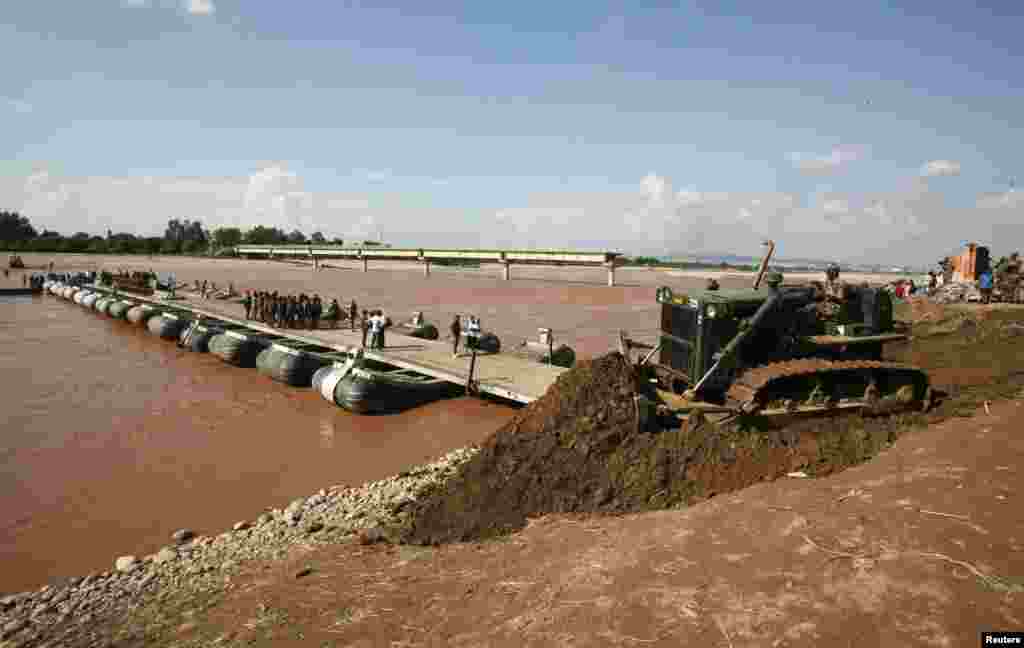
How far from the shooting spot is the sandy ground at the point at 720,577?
407cm

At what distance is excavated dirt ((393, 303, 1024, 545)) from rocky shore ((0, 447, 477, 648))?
44.7 inches

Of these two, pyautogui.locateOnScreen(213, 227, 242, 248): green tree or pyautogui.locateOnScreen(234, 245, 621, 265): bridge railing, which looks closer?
pyautogui.locateOnScreen(234, 245, 621, 265): bridge railing

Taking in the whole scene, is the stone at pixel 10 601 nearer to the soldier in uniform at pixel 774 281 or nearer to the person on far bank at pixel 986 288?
the soldier in uniform at pixel 774 281

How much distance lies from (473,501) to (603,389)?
7.23ft

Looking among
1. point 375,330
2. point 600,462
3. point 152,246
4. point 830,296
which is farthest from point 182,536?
point 152,246

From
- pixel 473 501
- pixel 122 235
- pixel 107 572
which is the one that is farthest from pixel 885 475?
pixel 122 235

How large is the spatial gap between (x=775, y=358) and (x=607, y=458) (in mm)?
3401

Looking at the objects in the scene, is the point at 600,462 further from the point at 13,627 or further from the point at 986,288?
the point at 986,288

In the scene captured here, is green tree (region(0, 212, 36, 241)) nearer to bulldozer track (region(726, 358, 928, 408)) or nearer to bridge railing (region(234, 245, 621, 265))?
bridge railing (region(234, 245, 621, 265))

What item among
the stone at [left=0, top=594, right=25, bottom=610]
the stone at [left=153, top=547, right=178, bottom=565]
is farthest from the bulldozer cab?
the stone at [left=0, top=594, right=25, bottom=610]

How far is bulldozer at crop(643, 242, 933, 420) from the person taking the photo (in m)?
8.14

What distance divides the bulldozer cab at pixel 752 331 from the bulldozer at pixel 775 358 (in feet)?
0.05

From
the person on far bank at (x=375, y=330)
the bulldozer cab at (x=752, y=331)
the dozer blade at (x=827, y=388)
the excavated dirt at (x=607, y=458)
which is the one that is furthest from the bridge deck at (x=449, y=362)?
the dozer blade at (x=827, y=388)

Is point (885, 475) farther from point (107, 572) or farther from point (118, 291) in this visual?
point (118, 291)
